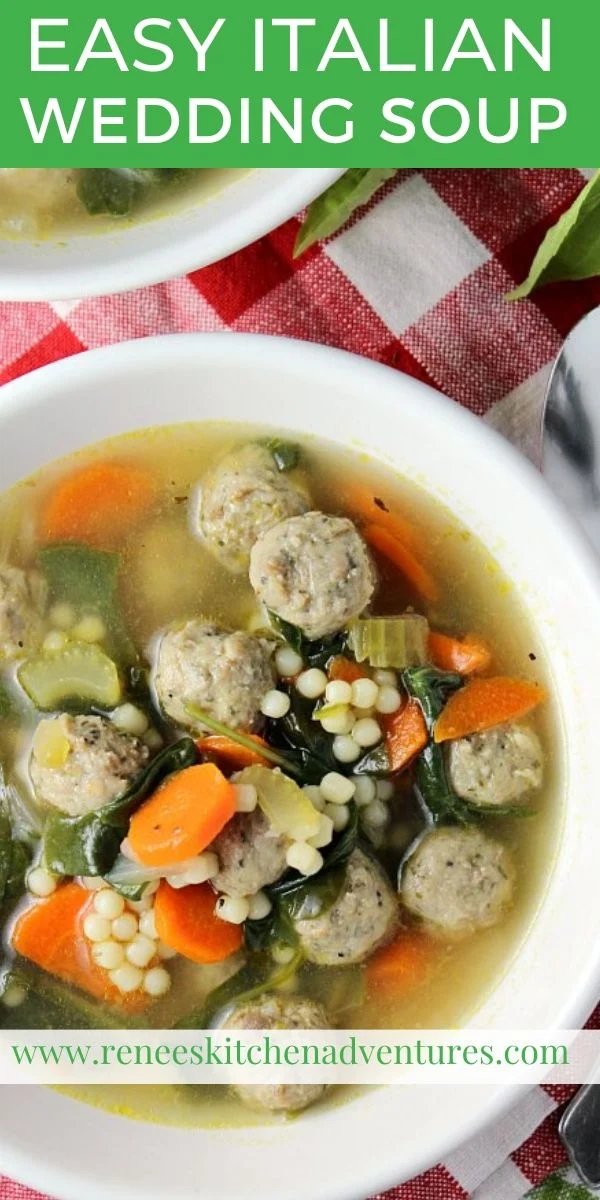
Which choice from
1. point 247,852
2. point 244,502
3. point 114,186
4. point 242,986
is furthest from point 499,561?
point 114,186

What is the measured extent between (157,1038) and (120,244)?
147 centimetres

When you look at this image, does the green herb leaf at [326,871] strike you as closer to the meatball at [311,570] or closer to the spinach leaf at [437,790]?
the spinach leaf at [437,790]

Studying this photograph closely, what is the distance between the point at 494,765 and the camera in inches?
88.5

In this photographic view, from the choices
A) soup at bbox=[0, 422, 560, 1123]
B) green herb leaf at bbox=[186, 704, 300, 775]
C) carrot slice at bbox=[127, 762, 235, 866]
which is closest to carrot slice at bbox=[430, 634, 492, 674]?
soup at bbox=[0, 422, 560, 1123]

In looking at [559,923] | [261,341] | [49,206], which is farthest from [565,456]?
[49,206]

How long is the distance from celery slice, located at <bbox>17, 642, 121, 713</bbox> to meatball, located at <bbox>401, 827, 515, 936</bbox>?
654 millimetres

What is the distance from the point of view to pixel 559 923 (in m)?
2.30

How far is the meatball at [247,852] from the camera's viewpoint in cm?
214

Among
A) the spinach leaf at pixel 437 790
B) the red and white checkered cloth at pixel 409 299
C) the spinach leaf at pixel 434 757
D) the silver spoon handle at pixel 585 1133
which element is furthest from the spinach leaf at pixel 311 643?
the silver spoon handle at pixel 585 1133

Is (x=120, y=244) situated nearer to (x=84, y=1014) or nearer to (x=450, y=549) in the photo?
(x=450, y=549)

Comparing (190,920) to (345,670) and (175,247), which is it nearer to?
(345,670)

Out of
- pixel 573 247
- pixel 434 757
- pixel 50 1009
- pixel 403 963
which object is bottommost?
pixel 50 1009

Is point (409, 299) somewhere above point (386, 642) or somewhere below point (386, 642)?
above

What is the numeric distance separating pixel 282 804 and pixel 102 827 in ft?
1.02
